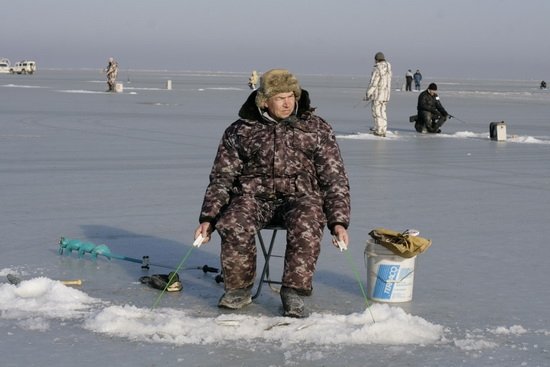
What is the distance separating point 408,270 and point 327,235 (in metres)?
2.13

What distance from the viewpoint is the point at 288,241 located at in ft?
17.4

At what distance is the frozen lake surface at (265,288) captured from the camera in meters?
4.53

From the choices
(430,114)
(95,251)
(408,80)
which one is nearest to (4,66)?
(408,80)

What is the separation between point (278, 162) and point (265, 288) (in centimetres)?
85

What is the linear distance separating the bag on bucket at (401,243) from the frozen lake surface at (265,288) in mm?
289

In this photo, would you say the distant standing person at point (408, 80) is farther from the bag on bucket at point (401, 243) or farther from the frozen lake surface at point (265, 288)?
the bag on bucket at point (401, 243)

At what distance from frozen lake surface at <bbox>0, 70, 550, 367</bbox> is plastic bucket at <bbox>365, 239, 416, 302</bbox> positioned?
9cm

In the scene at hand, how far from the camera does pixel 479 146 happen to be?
17.4 meters

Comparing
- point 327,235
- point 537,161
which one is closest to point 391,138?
point 537,161

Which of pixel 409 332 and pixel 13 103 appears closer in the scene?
pixel 409 332

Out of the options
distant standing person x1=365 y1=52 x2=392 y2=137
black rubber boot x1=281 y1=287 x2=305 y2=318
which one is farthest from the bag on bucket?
distant standing person x1=365 y1=52 x2=392 y2=137

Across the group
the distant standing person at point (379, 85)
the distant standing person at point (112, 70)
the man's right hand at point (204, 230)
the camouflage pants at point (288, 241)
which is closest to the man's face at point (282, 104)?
the camouflage pants at point (288, 241)

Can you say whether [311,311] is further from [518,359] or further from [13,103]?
[13,103]

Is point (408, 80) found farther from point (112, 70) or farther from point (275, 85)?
point (275, 85)
